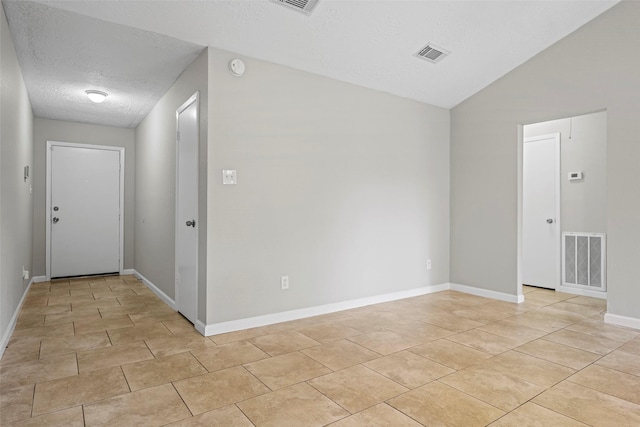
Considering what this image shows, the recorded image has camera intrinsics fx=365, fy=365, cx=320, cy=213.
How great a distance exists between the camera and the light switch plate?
3.13m

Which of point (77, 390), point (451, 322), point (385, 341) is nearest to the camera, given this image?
point (77, 390)

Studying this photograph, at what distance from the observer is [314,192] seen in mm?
3668

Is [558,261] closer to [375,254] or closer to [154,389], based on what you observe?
[375,254]

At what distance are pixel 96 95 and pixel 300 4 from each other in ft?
9.26

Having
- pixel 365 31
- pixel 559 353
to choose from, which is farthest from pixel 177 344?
pixel 365 31

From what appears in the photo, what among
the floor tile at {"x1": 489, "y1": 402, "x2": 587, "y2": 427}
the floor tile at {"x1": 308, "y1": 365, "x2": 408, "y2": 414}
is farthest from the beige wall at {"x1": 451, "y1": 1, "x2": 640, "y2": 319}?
the floor tile at {"x1": 308, "y1": 365, "x2": 408, "y2": 414}

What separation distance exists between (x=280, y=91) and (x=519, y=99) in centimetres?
275

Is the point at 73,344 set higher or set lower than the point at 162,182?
lower

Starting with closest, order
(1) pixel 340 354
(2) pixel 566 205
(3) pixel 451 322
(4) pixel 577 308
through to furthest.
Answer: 1. (1) pixel 340 354
2. (3) pixel 451 322
3. (4) pixel 577 308
4. (2) pixel 566 205

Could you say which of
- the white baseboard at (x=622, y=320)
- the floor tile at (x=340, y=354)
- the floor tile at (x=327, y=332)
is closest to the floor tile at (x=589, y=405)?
the floor tile at (x=340, y=354)

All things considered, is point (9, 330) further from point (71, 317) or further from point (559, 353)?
point (559, 353)

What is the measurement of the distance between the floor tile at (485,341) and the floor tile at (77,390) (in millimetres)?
2433

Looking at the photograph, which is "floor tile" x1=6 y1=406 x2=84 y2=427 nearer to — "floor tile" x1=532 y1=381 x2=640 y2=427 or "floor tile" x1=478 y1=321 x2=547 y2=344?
"floor tile" x1=532 y1=381 x2=640 y2=427

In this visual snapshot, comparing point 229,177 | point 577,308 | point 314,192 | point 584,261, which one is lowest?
point 577,308
